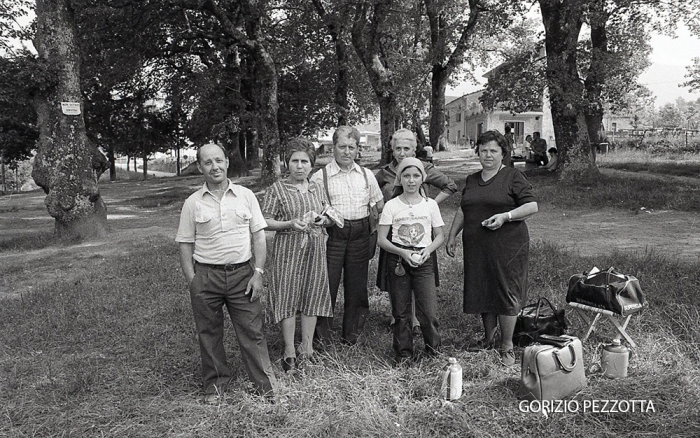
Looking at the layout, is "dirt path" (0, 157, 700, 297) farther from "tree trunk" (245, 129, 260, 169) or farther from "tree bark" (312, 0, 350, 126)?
"tree trunk" (245, 129, 260, 169)

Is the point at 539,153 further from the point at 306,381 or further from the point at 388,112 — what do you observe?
the point at 306,381

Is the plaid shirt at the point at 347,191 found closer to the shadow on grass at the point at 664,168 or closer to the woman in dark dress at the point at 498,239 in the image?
the woman in dark dress at the point at 498,239

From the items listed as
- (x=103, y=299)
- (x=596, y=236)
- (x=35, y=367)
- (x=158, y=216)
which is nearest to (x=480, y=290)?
(x=35, y=367)

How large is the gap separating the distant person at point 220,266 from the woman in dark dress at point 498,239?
1.62 metres

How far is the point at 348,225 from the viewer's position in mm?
4297

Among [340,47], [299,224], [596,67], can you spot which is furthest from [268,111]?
[299,224]

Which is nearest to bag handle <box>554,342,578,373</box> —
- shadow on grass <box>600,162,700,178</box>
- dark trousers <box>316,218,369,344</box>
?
dark trousers <box>316,218,369,344</box>

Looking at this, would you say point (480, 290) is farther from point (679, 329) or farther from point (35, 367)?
point (35, 367)

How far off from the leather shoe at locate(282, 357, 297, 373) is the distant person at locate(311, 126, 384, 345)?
368 mm

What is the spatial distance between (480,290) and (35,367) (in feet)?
11.3

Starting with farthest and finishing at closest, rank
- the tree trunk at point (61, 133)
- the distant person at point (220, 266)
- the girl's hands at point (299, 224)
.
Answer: the tree trunk at point (61, 133) < the girl's hands at point (299, 224) < the distant person at point (220, 266)

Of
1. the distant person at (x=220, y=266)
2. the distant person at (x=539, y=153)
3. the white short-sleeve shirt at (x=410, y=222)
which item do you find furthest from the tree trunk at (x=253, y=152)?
the distant person at (x=220, y=266)

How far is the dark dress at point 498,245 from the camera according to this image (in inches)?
159

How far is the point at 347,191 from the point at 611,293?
2066 millimetres
